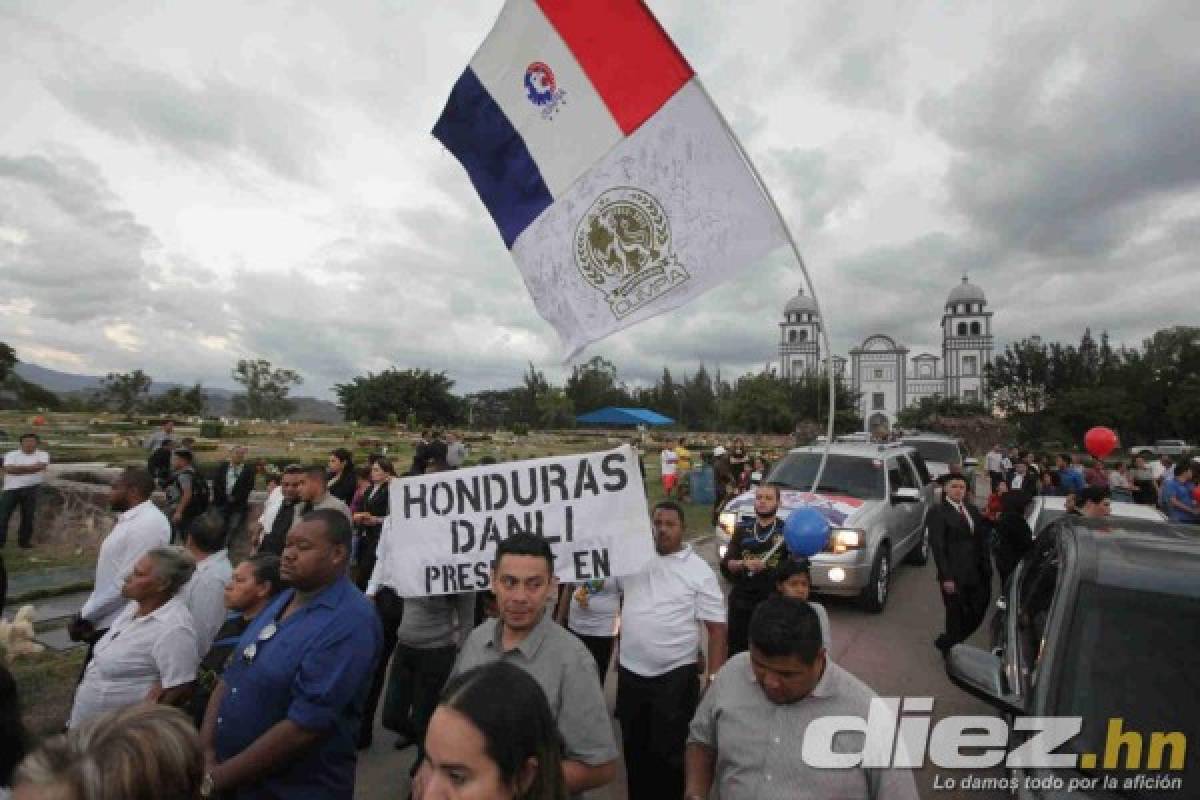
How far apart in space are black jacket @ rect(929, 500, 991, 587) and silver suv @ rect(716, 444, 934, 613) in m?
1.10

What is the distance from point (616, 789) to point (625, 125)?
12.6 feet

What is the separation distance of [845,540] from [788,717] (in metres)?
5.06

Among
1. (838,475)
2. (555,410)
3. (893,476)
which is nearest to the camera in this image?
(838,475)

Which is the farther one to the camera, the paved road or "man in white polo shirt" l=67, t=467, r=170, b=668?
"man in white polo shirt" l=67, t=467, r=170, b=668

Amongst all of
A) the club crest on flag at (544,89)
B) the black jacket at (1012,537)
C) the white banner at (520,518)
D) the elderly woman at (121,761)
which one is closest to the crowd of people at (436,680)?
the elderly woman at (121,761)

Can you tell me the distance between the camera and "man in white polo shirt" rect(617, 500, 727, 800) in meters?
3.05

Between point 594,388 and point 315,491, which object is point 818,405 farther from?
point 315,491

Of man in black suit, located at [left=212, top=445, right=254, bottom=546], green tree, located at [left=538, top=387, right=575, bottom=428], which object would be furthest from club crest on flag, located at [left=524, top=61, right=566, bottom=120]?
green tree, located at [left=538, top=387, right=575, bottom=428]

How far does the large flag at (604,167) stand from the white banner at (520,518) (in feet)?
2.55

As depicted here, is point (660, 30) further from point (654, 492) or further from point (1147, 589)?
point (654, 492)

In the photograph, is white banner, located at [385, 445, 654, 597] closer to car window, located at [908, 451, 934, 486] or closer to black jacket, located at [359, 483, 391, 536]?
black jacket, located at [359, 483, 391, 536]

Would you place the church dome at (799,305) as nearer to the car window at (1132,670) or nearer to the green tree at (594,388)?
the green tree at (594,388)

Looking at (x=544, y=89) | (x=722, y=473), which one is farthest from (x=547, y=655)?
(x=722, y=473)

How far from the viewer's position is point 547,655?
7.30 feet
